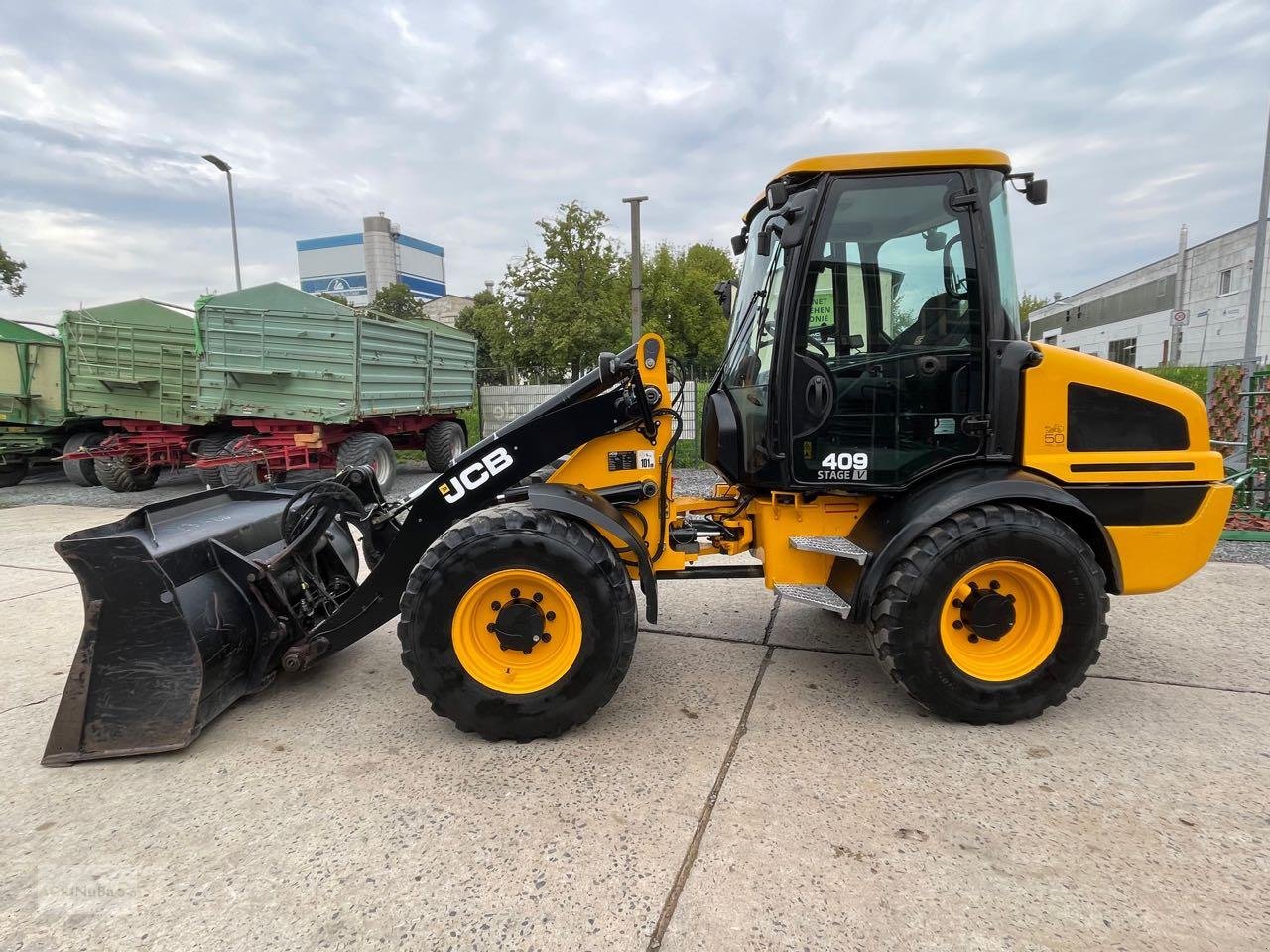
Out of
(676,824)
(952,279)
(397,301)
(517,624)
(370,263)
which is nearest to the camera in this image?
(676,824)

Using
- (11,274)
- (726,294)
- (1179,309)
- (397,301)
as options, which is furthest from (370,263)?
(726,294)

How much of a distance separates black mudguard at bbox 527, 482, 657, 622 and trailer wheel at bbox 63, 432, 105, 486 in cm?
1169

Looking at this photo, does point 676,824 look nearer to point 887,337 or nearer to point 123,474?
point 887,337

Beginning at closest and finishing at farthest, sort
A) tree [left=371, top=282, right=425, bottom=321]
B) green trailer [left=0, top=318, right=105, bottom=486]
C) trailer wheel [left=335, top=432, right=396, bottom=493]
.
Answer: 1. trailer wheel [left=335, top=432, right=396, bottom=493]
2. green trailer [left=0, top=318, right=105, bottom=486]
3. tree [left=371, top=282, right=425, bottom=321]

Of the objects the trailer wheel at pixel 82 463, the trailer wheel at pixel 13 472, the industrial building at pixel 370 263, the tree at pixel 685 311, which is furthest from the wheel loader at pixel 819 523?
the industrial building at pixel 370 263

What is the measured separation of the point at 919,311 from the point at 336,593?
3211mm

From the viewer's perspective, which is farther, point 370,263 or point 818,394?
point 370,263

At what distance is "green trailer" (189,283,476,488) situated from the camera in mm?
8922

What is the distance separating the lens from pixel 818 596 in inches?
121

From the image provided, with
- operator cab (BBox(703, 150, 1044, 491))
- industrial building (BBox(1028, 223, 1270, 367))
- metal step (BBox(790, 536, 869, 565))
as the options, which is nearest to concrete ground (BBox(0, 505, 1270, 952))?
metal step (BBox(790, 536, 869, 565))

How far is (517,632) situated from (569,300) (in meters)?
16.3

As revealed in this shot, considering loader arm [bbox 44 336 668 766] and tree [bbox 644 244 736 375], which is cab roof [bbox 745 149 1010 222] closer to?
loader arm [bbox 44 336 668 766]

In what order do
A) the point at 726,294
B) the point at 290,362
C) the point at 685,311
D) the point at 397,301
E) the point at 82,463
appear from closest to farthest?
the point at 726,294 → the point at 290,362 → the point at 82,463 → the point at 685,311 → the point at 397,301

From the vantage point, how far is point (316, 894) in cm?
200
